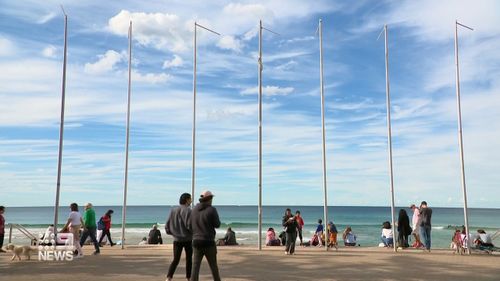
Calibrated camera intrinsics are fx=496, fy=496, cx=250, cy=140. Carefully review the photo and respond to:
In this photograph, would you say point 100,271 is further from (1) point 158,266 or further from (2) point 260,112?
(2) point 260,112

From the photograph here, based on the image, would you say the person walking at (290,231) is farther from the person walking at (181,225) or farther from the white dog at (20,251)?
the white dog at (20,251)

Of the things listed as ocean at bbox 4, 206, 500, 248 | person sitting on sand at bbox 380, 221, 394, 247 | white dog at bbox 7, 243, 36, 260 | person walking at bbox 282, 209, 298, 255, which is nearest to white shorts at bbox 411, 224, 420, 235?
person sitting on sand at bbox 380, 221, 394, 247

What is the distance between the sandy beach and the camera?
11.3 metres

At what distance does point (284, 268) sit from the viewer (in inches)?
502

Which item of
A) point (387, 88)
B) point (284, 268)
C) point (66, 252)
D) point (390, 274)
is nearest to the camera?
point (390, 274)

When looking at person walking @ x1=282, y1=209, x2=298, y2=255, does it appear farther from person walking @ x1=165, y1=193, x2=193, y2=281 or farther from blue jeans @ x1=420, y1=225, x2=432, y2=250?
person walking @ x1=165, y1=193, x2=193, y2=281

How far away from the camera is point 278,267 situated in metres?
12.9

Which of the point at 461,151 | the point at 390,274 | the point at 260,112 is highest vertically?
the point at 260,112

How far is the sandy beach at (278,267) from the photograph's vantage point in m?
11.3

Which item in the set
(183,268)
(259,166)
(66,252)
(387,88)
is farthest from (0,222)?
(387,88)

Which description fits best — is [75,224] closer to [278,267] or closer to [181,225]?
[181,225]

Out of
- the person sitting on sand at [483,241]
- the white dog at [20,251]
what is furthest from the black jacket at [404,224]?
the white dog at [20,251]

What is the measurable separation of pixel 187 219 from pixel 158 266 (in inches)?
157

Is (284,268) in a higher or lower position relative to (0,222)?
lower
